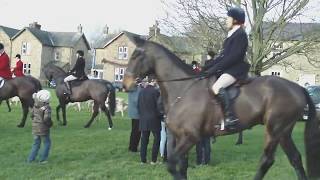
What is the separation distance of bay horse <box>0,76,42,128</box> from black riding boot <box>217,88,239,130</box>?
1052 cm

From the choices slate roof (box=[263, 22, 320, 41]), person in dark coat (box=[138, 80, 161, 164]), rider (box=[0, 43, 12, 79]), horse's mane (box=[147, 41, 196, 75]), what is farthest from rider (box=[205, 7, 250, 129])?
slate roof (box=[263, 22, 320, 41])

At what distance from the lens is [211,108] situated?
7633 mm

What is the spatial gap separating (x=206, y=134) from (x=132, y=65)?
1.72m

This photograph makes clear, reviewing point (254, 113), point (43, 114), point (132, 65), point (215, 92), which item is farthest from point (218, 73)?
point (43, 114)

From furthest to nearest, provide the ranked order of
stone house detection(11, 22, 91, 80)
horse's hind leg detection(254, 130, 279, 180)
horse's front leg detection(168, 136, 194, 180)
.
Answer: stone house detection(11, 22, 91, 80)
horse's hind leg detection(254, 130, 279, 180)
horse's front leg detection(168, 136, 194, 180)

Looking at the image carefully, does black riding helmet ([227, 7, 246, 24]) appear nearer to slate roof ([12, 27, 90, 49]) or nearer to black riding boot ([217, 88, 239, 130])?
black riding boot ([217, 88, 239, 130])

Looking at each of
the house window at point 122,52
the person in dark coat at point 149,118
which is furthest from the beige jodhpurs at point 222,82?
the house window at point 122,52

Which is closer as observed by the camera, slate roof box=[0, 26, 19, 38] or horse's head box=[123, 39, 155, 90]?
horse's head box=[123, 39, 155, 90]

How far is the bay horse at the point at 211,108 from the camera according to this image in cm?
757

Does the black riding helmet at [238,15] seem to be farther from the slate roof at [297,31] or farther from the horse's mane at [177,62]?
the slate roof at [297,31]

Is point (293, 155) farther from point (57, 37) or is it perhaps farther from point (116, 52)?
point (57, 37)

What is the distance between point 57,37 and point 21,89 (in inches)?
2487

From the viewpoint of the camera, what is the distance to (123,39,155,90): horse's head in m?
8.01

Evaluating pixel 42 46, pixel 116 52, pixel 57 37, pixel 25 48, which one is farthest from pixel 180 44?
pixel 57 37
